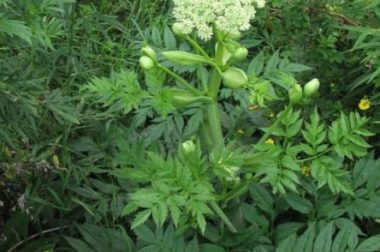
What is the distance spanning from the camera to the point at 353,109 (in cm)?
291

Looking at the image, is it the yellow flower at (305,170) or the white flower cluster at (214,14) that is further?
the yellow flower at (305,170)

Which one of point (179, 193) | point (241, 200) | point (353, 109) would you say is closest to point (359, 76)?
point (353, 109)

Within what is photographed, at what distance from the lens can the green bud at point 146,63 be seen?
208cm

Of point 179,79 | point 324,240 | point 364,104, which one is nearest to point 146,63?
point 179,79

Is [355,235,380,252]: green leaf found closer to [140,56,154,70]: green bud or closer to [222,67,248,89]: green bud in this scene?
[222,67,248,89]: green bud

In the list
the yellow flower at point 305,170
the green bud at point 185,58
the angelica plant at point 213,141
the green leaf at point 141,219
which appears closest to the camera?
the green leaf at point 141,219

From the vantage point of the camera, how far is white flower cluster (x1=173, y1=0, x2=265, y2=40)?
1.93 metres

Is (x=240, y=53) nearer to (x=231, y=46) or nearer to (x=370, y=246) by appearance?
(x=231, y=46)

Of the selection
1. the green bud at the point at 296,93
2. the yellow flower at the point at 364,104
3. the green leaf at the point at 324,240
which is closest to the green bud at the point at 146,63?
the green bud at the point at 296,93

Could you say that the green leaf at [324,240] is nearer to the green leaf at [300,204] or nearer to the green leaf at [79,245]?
the green leaf at [300,204]

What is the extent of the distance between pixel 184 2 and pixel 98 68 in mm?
867

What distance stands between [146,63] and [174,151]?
18.8 inches

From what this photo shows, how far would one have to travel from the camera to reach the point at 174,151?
246 centimetres

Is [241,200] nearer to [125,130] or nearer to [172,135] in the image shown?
[172,135]
